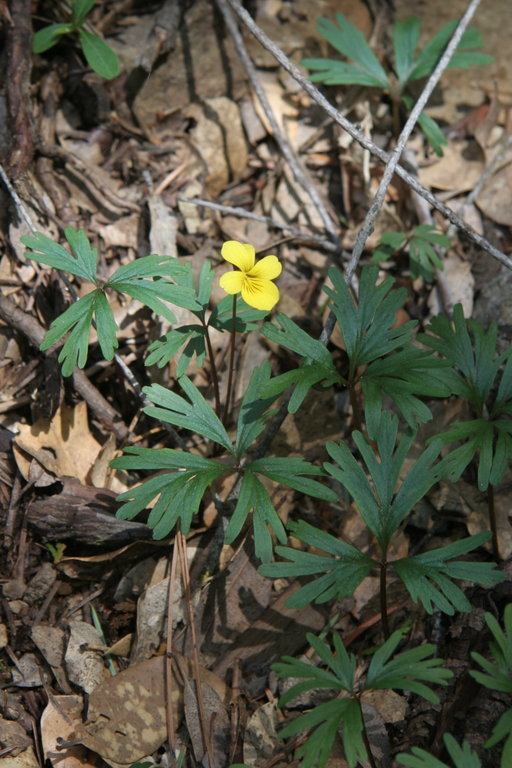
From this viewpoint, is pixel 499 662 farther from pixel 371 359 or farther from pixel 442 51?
pixel 442 51

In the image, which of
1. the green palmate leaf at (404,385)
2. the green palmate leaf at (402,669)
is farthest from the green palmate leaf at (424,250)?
the green palmate leaf at (402,669)

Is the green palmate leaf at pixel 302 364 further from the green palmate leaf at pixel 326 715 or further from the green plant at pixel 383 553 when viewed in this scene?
the green palmate leaf at pixel 326 715

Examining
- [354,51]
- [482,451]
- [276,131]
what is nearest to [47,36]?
[276,131]

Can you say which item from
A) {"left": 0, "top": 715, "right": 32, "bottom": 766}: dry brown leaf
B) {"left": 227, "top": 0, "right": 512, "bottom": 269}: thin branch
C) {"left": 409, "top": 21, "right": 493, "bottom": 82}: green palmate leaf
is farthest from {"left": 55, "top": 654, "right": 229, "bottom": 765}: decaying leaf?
{"left": 409, "top": 21, "right": 493, "bottom": 82}: green palmate leaf

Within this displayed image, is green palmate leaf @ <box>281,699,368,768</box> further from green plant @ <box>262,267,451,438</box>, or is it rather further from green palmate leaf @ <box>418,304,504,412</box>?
green palmate leaf @ <box>418,304,504,412</box>

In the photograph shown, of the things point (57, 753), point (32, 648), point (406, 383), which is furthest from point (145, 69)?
point (57, 753)

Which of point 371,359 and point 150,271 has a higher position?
point 150,271
